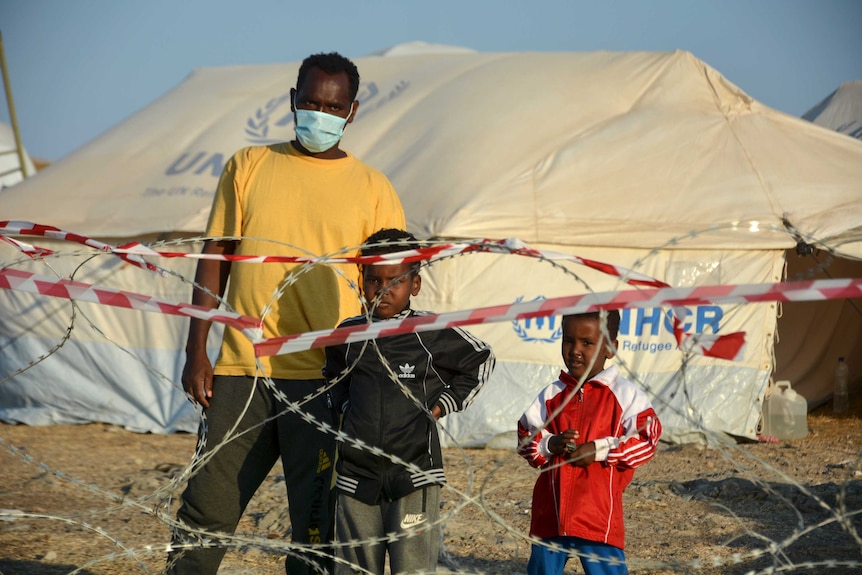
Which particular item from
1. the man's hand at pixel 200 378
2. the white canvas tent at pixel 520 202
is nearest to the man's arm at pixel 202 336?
the man's hand at pixel 200 378

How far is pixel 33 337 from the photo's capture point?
9.34 meters

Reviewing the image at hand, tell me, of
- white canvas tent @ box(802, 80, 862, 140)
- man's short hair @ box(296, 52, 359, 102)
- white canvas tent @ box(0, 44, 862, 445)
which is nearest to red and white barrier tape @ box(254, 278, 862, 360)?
man's short hair @ box(296, 52, 359, 102)

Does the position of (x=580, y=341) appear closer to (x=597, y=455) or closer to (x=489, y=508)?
(x=597, y=455)

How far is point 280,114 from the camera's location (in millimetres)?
10125

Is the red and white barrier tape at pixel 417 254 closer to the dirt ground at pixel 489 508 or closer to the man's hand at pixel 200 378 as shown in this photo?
the man's hand at pixel 200 378

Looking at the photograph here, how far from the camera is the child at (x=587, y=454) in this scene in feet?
10.0

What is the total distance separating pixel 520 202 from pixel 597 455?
17.0 ft

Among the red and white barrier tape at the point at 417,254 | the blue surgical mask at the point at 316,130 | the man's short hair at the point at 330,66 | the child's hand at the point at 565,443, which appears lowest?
the child's hand at the point at 565,443

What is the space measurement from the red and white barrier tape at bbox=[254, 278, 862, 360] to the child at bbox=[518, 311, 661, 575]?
47 cm

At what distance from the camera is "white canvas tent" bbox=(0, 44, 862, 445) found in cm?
797

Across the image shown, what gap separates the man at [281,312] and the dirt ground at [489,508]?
1.08ft

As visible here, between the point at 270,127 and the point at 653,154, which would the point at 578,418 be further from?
the point at 270,127

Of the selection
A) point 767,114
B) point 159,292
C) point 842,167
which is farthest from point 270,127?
point 842,167

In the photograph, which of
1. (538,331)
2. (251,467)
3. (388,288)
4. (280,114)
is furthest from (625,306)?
(280,114)
